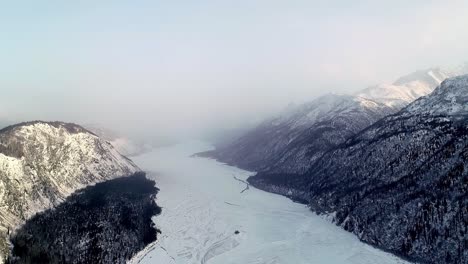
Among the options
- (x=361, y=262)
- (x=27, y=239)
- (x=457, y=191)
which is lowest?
(x=361, y=262)

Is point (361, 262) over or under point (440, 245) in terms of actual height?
under

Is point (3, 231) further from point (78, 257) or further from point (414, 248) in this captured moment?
point (414, 248)

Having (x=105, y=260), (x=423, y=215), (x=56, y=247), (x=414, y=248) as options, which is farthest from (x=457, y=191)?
(x=56, y=247)

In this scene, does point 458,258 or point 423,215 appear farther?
point 423,215

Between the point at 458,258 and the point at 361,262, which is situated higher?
the point at 458,258

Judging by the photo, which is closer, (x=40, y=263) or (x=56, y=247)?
(x=40, y=263)

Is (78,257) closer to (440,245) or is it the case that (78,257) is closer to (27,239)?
(27,239)

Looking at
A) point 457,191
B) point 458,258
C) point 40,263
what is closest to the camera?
point 458,258

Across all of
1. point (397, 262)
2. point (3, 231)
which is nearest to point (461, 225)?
point (397, 262)

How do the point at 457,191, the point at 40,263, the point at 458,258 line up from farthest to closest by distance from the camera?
1. the point at 457,191
2. the point at 40,263
3. the point at 458,258
